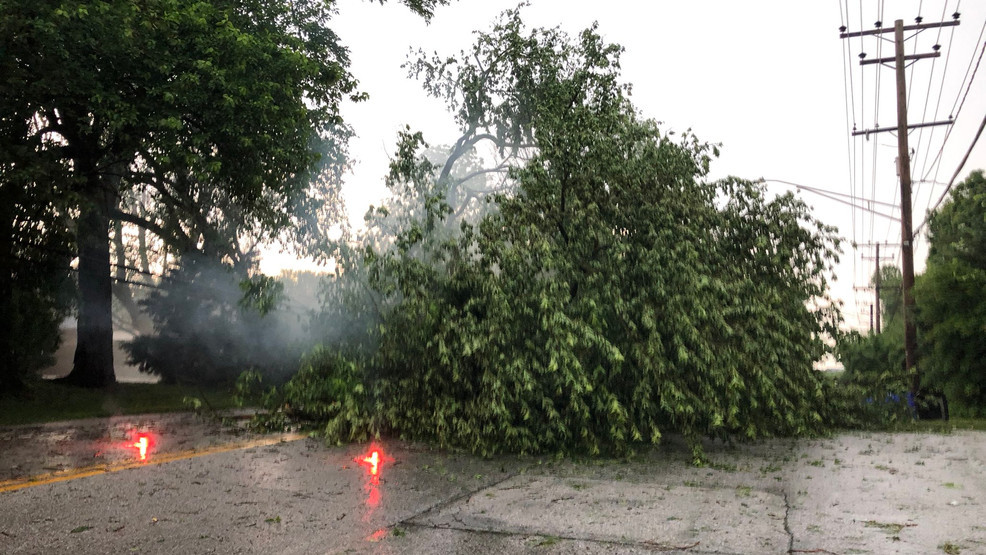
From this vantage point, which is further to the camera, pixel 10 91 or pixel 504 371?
pixel 10 91

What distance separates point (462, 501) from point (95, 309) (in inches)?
632

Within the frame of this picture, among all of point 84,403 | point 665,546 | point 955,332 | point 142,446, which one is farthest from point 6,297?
point 955,332

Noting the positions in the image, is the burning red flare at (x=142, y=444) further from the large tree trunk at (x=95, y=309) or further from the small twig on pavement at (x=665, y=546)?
the large tree trunk at (x=95, y=309)

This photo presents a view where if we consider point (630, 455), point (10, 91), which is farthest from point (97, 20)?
point (630, 455)

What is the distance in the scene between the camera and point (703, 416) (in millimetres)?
9305

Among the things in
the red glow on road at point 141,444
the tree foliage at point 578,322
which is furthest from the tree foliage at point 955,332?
the red glow on road at point 141,444

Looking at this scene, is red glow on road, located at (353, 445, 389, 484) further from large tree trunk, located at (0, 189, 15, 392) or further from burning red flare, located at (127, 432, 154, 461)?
large tree trunk, located at (0, 189, 15, 392)

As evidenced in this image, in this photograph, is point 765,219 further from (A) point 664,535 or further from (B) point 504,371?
(A) point 664,535

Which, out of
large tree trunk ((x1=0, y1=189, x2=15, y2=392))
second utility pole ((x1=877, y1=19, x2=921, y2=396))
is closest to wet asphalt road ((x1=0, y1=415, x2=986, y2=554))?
large tree trunk ((x1=0, y1=189, x2=15, y2=392))

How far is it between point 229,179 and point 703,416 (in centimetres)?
1198

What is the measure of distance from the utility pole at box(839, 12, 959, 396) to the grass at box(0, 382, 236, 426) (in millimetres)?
16566

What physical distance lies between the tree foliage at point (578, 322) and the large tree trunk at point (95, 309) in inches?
438

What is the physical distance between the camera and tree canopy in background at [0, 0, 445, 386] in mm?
13188

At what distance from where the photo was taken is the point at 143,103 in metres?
14.4
